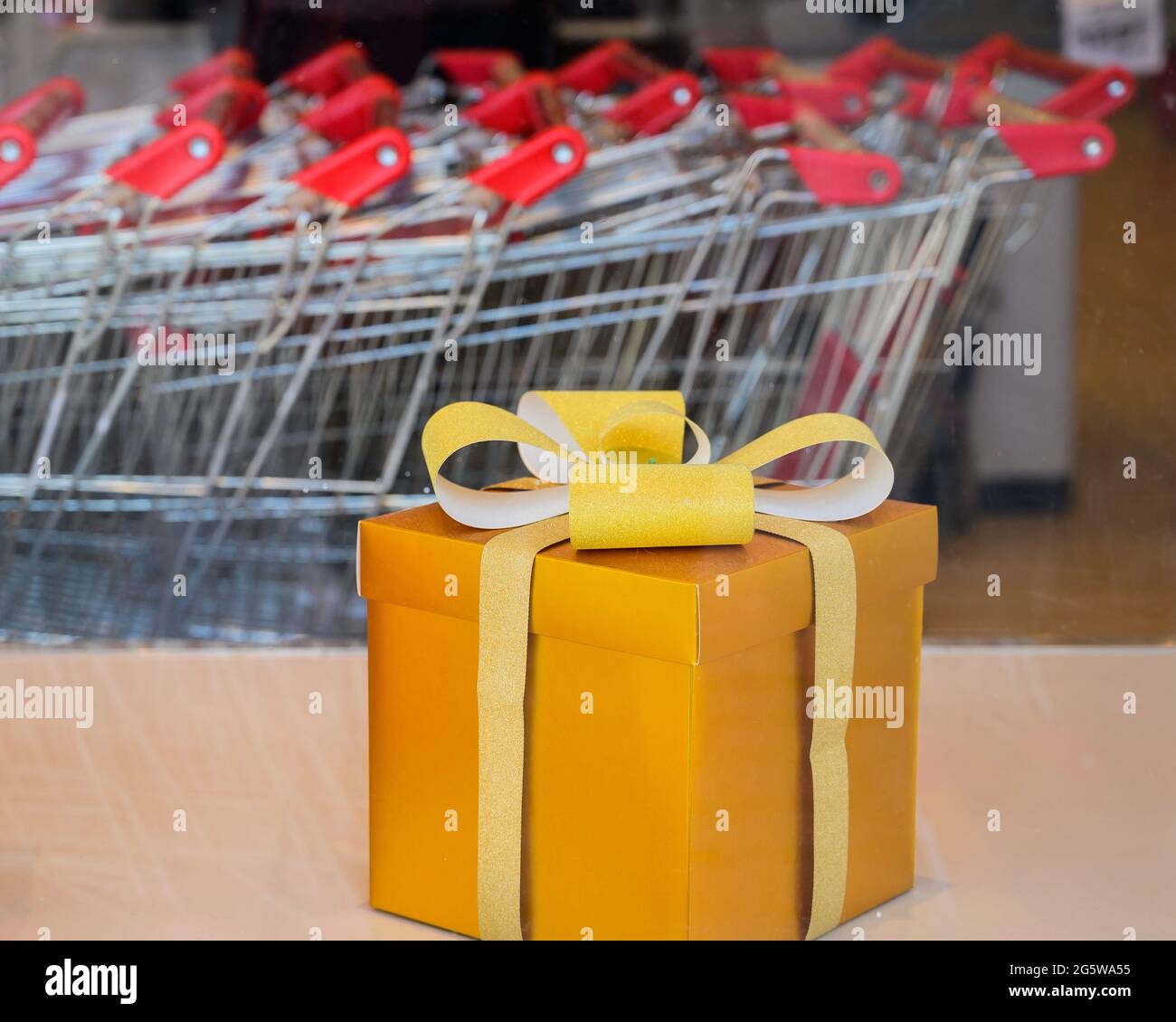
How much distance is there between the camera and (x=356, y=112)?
5.72 feet

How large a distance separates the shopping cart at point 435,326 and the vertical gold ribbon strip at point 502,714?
32.2 inches

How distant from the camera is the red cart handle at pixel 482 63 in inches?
71.4

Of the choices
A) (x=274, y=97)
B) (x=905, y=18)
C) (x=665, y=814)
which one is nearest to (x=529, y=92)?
(x=274, y=97)

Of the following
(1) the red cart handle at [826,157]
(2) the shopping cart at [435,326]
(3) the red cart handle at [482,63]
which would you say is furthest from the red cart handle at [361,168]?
(1) the red cart handle at [826,157]

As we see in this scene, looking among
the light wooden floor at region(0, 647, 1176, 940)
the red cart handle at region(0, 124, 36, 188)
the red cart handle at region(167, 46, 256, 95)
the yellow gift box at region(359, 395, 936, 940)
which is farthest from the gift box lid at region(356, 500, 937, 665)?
the red cart handle at region(167, 46, 256, 95)

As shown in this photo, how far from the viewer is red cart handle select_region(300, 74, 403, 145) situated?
1.73 metres

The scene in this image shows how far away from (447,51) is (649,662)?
1061 mm

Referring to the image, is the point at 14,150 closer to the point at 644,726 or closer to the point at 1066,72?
the point at 644,726

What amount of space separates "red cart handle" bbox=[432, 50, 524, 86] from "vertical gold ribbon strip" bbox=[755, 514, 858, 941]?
0.91 metres

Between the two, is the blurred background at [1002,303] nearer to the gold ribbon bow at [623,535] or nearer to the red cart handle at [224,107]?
the red cart handle at [224,107]

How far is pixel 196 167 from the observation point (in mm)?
1562

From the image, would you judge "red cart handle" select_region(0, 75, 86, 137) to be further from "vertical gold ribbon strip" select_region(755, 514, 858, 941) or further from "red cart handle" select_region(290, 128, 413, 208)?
"vertical gold ribbon strip" select_region(755, 514, 858, 941)

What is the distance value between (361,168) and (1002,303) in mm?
767

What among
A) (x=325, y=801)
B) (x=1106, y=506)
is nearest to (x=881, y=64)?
(x=1106, y=506)
